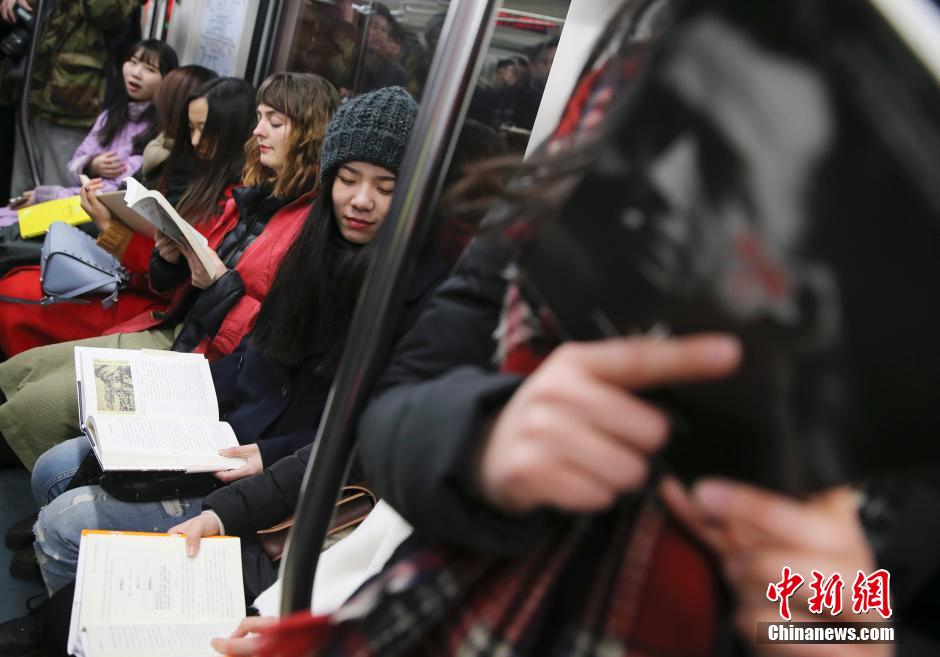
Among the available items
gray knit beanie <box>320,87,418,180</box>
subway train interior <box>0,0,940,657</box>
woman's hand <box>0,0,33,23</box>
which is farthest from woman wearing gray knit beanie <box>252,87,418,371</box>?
woman's hand <box>0,0,33,23</box>

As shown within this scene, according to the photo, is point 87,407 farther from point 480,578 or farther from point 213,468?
point 480,578

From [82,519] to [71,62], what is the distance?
367 centimetres

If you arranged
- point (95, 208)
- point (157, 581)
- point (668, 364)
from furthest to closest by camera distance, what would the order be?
point (95, 208) → point (157, 581) → point (668, 364)

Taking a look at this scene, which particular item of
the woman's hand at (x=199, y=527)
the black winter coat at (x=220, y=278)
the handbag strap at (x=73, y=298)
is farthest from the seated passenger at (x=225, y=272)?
the woman's hand at (x=199, y=527)

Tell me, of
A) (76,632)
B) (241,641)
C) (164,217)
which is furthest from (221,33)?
(241,641)

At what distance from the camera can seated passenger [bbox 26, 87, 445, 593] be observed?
6.03 ft

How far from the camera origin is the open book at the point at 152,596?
51.9 inches

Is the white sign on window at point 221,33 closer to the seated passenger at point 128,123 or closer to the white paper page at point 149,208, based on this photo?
the seated passenger at point 128,123

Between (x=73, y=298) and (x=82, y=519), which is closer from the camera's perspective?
(x=82, y=519)

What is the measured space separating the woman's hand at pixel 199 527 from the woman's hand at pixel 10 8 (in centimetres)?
400

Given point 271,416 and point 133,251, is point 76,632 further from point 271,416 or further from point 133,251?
point 133,251

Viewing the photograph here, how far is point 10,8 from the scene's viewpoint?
443cm

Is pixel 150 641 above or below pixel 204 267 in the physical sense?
below

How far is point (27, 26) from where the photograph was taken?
4.54 meters
